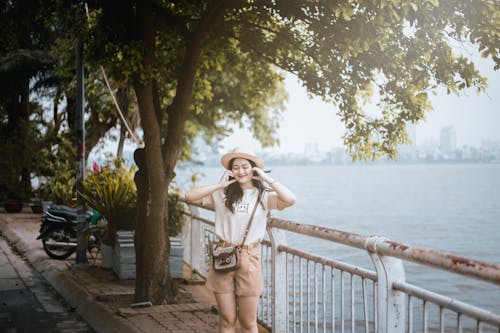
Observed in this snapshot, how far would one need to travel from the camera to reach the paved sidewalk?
23.7 ft

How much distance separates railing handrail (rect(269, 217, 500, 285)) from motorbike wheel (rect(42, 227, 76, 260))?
25.0ft

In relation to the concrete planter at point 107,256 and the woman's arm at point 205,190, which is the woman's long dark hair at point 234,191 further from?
the concrete planter at point 107,256

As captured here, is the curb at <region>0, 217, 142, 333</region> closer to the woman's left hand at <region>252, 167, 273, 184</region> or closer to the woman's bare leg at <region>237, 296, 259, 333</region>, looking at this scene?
the woman's bare leg at <region>237, 296, 259, 333</region>

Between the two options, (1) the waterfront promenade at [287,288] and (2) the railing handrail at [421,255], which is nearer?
(2) the railing handrail at [421,255]

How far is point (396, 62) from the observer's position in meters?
8.71

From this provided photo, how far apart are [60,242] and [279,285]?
7.14m

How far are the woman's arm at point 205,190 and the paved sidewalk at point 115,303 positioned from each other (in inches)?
87.0

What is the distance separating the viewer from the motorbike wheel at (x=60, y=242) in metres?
12.2

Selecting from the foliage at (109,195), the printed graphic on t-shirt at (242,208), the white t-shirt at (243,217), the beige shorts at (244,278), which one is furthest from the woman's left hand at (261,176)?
the foliage at (109,195)

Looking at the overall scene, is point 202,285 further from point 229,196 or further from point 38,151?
point 38,151

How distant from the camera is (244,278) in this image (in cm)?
496

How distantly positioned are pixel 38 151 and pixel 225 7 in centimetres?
1883

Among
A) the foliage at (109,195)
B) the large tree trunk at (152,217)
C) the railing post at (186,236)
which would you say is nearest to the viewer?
the large tree trunk at (152,217)

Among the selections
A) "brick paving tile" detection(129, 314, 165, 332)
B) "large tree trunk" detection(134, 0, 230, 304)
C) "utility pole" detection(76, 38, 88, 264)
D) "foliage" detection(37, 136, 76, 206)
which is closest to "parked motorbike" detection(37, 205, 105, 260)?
"utility pole" detection(76, 38, 88, 264)
